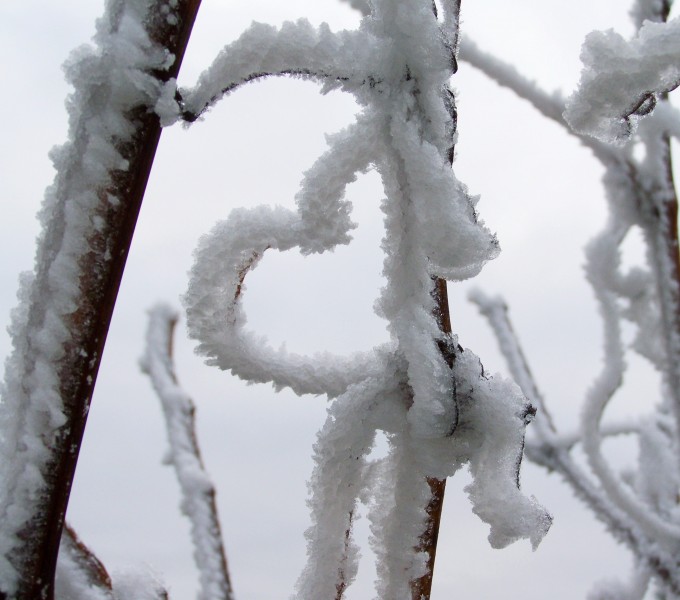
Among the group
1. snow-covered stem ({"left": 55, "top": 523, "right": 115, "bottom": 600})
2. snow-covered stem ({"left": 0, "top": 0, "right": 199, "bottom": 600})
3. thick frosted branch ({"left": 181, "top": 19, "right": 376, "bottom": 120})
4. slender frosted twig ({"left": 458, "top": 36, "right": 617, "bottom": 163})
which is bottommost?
snow-covered stem ({"left": 55, "top": 523, "right": 115, "bottom": 600})

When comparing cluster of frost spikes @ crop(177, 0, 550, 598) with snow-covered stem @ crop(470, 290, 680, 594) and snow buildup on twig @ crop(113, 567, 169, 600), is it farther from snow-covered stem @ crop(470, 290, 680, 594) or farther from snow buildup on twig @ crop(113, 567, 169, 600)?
snow-covered stem @ crop(470, 290, 680, 594)

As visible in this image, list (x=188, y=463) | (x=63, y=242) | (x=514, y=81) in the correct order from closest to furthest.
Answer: (x=63, y=242) < (x=514, y=81) < (x=188, y=463)

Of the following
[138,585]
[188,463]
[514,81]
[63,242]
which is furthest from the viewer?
[188,463]

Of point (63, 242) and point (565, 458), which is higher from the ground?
point (565, 458)

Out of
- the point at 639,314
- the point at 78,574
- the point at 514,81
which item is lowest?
the point at 78,574

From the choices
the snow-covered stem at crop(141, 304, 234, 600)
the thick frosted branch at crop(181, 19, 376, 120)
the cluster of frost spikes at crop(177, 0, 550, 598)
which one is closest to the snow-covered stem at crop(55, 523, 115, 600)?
the cluster of frost spikes at crop(177, 0, 550, 598)

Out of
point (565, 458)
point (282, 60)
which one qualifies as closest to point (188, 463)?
point (565, 458)

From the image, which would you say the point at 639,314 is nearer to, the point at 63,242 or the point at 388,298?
the point at 388,298

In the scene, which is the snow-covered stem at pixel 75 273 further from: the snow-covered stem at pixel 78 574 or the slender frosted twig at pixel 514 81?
the slender frosted twig at pixel 514 81
